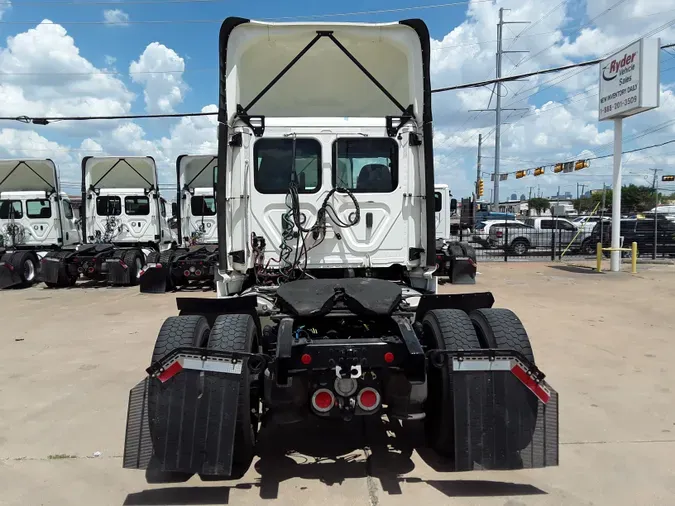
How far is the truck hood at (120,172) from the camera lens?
16.1m

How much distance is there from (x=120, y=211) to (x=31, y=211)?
269 centimetres

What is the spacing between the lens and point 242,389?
11.2 feet

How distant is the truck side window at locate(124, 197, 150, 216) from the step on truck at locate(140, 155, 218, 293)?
3.85 feet

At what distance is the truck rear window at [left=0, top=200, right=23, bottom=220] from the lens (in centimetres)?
1609

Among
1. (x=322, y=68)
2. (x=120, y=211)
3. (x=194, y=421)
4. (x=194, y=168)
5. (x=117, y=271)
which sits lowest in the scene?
(x=117, y=271)

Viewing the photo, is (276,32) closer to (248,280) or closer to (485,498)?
(248,280)

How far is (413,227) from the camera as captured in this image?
5629 mm

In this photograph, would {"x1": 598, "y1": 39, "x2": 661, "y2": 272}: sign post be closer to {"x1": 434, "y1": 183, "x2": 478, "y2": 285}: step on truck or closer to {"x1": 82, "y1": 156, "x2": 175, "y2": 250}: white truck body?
{"x1": 434, "y1": 183, "x2": 478, "y2": 285}: step on truck

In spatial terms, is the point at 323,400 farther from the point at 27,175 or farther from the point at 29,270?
the point at 27,175

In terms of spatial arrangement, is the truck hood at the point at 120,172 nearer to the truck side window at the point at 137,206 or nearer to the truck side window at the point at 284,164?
the truck side window at the point at 137,206

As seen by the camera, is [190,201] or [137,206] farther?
[137,206]

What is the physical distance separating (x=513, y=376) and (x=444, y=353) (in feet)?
1.47

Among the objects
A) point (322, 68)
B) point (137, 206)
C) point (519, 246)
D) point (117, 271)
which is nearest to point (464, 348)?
point (322, 68)

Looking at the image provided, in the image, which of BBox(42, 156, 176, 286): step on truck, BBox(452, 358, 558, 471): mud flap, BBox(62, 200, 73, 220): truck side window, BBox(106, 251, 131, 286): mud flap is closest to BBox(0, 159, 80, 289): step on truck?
BBox(62, 200, 73, 220): truck side window
